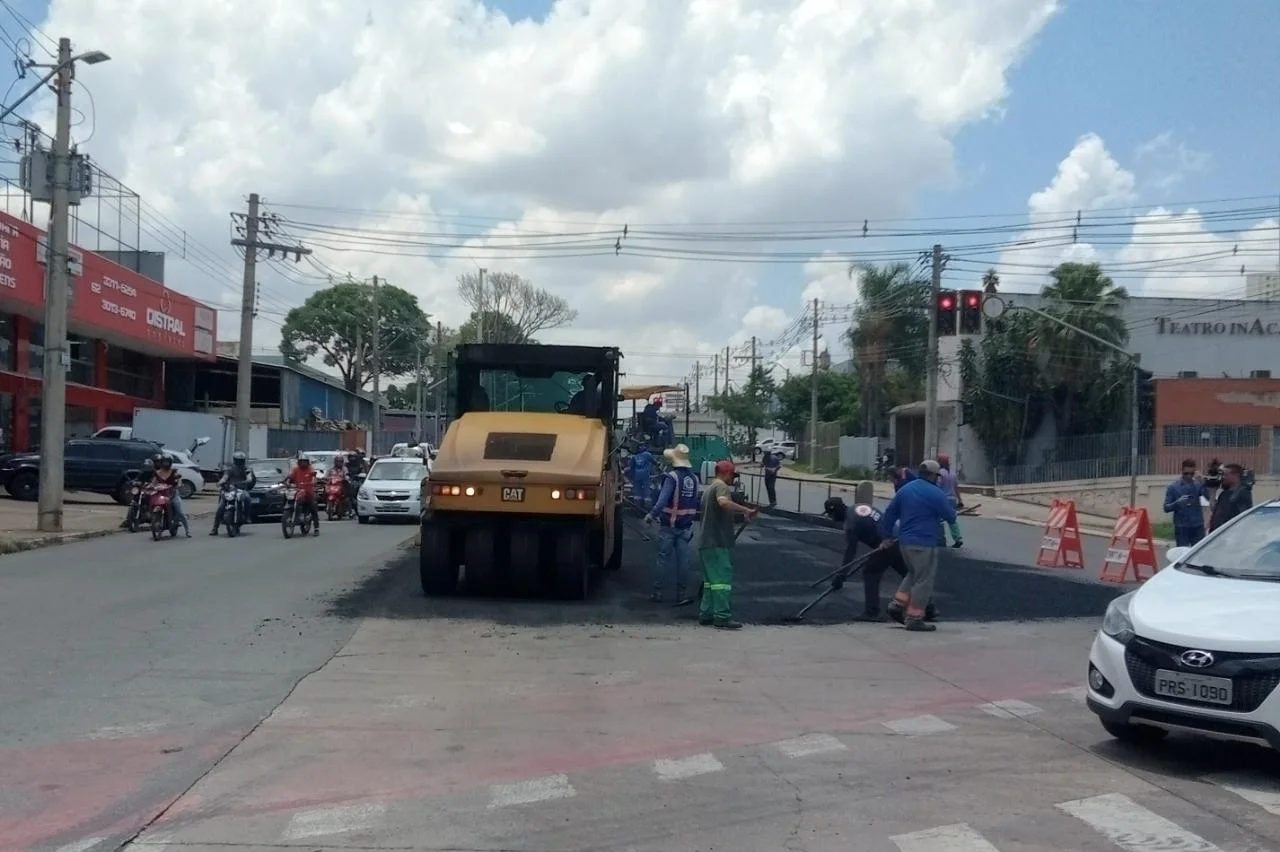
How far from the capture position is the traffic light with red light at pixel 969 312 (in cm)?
2836

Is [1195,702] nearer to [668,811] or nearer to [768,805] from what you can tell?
[768,805]

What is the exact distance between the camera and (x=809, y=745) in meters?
8.55

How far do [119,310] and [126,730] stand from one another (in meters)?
39.0

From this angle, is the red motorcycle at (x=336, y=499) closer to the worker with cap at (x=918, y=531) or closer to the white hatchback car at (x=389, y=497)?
the white hatchback car at (x=389, y=497)

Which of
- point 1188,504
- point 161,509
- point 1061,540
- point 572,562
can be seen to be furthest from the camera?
point 161,509

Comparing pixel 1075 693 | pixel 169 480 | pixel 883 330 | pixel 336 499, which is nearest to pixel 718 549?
pixel 1075 693

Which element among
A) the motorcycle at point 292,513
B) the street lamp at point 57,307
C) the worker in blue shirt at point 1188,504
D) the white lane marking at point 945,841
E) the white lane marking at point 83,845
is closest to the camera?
the white lane marking at point 83,845

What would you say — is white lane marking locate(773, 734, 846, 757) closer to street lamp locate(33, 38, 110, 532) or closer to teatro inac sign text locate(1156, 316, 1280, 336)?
street lamp locate(33, 38, 110, 532)

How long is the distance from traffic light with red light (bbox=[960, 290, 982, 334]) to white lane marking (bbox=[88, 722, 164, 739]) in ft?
72.7

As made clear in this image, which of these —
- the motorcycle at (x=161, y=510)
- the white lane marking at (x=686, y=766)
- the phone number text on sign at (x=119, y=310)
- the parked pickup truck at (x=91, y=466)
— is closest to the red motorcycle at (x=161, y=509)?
the motorcycle at (x=161, y=510)

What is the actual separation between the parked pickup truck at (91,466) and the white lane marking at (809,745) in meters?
29.3

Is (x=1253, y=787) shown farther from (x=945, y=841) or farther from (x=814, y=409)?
(x=814, y=409)

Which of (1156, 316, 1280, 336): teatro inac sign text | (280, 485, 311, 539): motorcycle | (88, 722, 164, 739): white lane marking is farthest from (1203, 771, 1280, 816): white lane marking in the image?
(1156, 316, 1280, 336): teatro inac sign text

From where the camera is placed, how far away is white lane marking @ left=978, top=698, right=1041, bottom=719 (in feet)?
31.7
